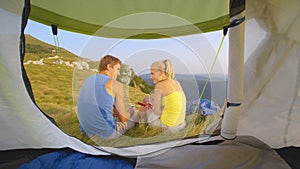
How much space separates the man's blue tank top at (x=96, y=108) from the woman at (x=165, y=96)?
191 mm

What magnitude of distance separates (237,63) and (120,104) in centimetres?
57

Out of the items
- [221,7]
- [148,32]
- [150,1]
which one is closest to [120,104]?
[148,32]

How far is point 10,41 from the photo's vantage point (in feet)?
3.68

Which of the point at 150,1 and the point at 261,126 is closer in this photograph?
the point at 150,1

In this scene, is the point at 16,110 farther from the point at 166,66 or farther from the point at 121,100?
the point at 166,66

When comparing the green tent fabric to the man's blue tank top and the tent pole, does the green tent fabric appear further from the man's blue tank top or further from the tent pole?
the man's blue tank top

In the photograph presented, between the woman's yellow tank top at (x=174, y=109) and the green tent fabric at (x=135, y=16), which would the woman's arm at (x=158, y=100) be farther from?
the green tent fabric at (x=135, y=16)

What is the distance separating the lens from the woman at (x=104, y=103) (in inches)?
44.2

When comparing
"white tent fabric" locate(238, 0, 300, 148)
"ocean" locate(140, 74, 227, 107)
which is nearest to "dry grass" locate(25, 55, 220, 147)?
"ocean" locate(140, 74, 227, 107)

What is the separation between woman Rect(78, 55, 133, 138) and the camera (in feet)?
3.68

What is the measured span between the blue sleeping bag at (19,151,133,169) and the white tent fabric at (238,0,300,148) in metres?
0.70

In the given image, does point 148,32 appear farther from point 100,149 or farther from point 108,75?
point 100,149

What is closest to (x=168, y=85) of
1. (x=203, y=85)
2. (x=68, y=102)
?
(x=203, y=85)

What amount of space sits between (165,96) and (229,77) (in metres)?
0.32
